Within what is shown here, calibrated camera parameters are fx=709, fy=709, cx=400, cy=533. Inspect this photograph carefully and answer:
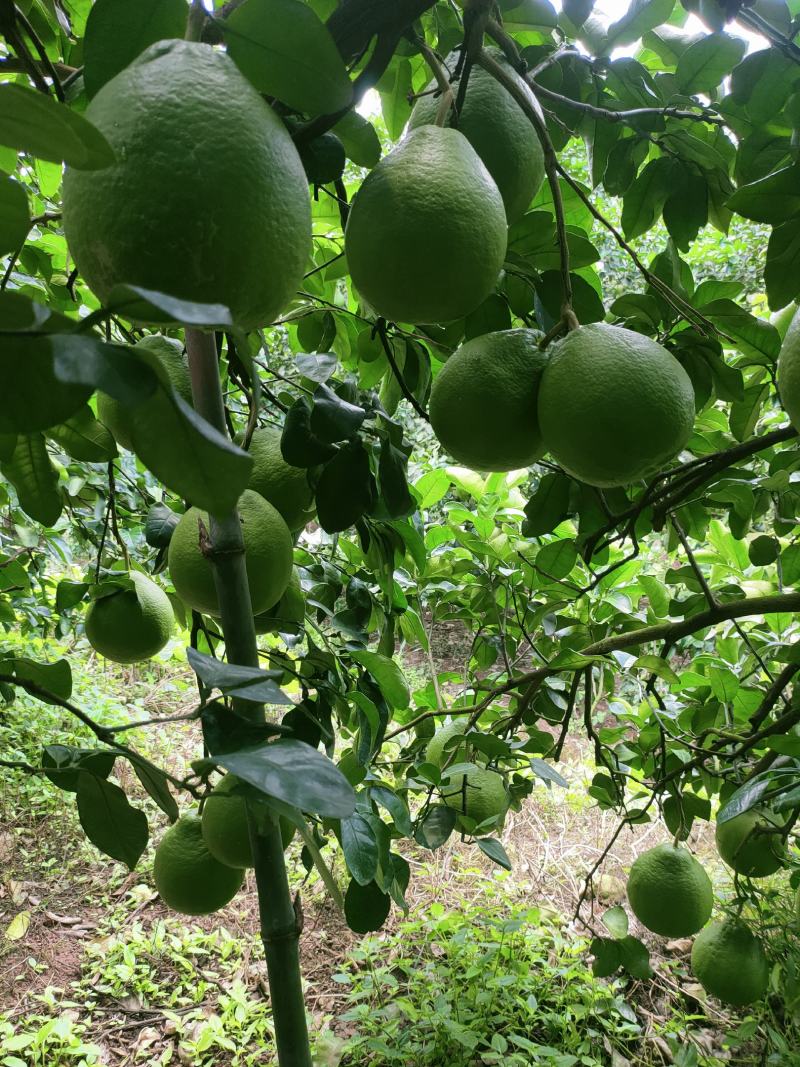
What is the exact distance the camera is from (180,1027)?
6.28ft

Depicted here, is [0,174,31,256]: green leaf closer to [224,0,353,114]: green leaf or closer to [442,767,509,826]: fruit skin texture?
[224,0,353,114]: green leaf

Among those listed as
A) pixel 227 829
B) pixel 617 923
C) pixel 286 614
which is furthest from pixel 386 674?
pixel 617 923

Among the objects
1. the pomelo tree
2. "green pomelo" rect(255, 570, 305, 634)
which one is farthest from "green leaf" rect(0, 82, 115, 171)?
"green pomelo" rect(255, 570, 305, 634)

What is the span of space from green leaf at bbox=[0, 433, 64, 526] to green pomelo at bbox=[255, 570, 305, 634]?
0.83 feet

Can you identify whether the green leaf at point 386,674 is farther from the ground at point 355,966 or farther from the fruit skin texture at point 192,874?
the ground at point 355,966

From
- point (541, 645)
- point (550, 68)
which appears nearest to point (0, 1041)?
point (541, 645)

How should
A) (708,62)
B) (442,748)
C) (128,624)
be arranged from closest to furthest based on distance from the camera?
(708,62) < (128,624) < (442,748)

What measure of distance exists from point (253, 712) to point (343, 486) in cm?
23

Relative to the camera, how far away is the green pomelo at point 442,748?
1.14m

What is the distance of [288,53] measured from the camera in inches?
12.7

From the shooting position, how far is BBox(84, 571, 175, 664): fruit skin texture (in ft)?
2.87

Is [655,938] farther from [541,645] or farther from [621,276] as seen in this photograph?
[621,276]

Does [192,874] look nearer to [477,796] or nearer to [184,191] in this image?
[477,796]

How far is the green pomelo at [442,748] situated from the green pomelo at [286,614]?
452 mm
